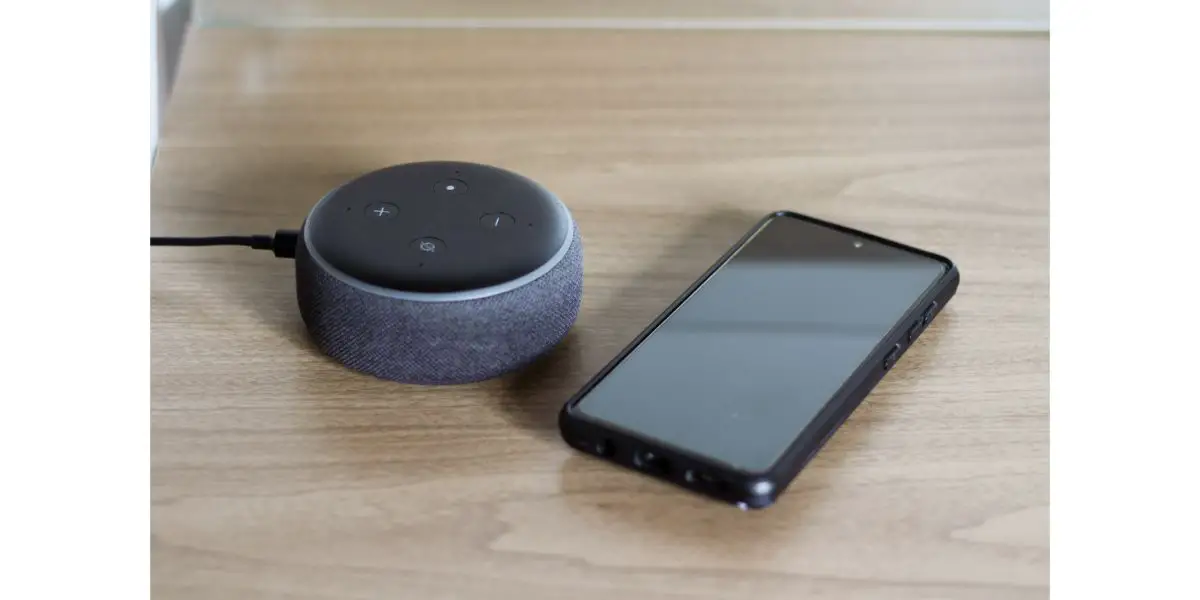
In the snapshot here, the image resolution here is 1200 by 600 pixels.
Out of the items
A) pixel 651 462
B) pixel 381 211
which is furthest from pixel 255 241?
pixel 651 462

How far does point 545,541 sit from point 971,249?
0.84 ft

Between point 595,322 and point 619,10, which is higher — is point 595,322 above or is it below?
below

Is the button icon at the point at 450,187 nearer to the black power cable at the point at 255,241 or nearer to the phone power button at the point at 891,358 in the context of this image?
the black power cable at the point at 255,241

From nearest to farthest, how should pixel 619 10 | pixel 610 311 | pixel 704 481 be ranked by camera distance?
1. pixel 704 481
2. pixel 610 311
3. pixel 619 10

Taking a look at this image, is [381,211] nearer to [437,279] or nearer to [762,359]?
[437,279]

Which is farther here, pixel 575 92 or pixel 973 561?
pixel 575 92

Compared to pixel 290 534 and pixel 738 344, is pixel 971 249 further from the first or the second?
pixel 290 534

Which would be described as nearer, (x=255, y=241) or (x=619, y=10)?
(x=255, y=241)

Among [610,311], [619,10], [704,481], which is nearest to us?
[704,481]

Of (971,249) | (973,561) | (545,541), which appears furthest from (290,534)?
(971,249)

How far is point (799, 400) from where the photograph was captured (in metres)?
0.43

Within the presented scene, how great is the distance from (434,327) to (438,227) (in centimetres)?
5

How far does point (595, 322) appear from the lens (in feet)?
1.65

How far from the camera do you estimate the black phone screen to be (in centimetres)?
42
